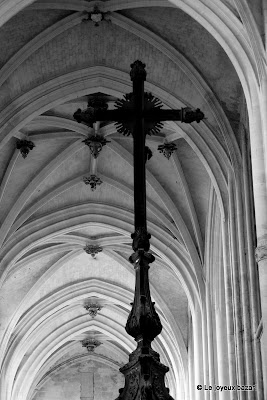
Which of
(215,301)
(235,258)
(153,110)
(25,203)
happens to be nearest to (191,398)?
(215,301)

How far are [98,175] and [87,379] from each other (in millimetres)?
16839

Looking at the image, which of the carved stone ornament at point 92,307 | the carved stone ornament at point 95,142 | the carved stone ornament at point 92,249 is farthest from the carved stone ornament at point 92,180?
the carved stone ornament at point 92,307

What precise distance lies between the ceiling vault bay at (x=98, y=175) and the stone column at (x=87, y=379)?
4.40 meters

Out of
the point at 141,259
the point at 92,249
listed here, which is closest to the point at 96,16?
the point at 92,249

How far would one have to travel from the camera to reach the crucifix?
18.7 ft

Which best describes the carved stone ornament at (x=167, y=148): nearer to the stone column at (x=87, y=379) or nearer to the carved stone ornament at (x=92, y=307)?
the carved stone ornament at (x=92, y=307)

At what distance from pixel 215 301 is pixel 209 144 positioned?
4.46 meters

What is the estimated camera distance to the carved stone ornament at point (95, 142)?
2167 centimetres

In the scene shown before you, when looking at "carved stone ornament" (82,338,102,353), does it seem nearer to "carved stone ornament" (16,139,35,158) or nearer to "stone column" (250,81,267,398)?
"carved stone ornament" (16,139,35,158)

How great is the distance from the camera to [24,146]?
2122 centimetres

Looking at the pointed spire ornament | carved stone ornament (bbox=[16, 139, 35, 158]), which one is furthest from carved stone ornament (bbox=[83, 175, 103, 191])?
carved stone ornament (bbox=[16, 139, 35, 158])

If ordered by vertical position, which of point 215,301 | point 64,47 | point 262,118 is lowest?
point 262,118

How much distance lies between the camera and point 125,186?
78.8ft

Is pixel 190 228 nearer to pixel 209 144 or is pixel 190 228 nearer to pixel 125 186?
pixel 125 186
